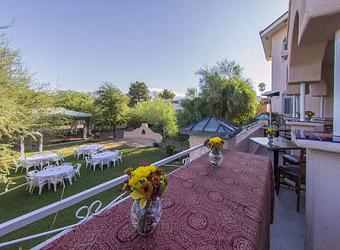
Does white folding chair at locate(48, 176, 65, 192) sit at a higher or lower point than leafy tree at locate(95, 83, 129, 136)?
lower

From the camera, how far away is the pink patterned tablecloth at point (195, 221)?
1.15 metres

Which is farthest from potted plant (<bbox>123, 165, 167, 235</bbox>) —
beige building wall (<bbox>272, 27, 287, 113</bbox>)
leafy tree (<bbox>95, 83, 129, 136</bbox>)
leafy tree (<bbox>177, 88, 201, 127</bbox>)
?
leafy tree (<bbox>95, 83, 129, 136</bbox>)

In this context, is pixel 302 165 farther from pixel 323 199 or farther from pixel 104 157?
pixel 104 157

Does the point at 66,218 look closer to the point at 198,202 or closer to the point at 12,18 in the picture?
the point at 198,202

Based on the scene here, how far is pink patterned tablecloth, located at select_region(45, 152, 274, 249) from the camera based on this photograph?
1.15 m

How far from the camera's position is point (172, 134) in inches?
648

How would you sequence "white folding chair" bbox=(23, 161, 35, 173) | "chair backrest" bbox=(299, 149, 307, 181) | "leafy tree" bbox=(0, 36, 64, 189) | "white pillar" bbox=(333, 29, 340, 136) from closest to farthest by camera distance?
1. "white pillar" bbox=(333, 29, 340, 136)
2. "chair backrest" bbox=(299, 149, 307, 181)
3. "leafy tree" bbox=(0, 36, 64, 189)
4. "white folding chair" bbox=(23, 161, 35, 173)

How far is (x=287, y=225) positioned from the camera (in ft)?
9.93

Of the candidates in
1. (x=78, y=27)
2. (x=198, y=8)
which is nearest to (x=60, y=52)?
(x=78, y=27)

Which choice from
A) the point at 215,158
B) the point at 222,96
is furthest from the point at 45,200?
the point at 222,96

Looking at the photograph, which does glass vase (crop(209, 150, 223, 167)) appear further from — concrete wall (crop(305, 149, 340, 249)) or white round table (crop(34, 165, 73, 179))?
white round table (crop(34, 165, 73, 179))

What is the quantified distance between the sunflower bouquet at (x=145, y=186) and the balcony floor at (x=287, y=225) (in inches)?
93.9

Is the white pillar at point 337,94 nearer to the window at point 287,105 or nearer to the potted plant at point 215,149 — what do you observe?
the potted plant at point 215,149

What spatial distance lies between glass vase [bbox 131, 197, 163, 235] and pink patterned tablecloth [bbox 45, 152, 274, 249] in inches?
1.8
